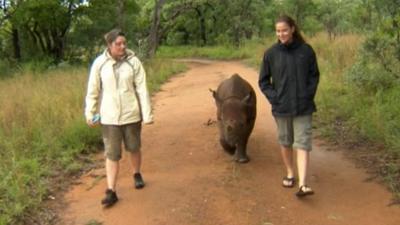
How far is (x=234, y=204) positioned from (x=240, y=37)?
3060 cm

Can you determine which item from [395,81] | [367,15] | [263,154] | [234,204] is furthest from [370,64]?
[234,204]

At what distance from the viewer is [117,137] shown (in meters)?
6.05

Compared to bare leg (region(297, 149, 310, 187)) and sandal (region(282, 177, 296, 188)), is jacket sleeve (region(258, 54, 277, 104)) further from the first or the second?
sandal (region(282, 177, 296, 188))

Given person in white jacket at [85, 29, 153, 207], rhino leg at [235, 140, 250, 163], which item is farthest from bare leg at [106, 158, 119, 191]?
rhino leg at [235, 140, 250, 163]

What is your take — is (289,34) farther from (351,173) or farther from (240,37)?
(240,37)

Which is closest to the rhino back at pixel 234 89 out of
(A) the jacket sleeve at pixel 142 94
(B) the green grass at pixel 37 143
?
(A) the jacket sleeve at pixel 142 94

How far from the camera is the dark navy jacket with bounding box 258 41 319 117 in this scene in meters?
5.86

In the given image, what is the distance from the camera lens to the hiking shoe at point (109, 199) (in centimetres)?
596

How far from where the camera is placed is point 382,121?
8.30 meters

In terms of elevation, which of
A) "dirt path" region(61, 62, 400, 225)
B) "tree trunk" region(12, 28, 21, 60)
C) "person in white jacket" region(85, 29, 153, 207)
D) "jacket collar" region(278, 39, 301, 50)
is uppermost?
"jacket collar" region(278, 39, 301, 50)

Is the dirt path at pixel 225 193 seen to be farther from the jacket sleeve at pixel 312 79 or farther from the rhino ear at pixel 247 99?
the jacket sleeve at pixel 312 79

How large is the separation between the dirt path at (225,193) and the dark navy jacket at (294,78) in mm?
976

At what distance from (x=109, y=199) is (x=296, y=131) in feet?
7.02

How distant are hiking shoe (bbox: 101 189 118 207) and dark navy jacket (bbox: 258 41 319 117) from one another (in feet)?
6.55
